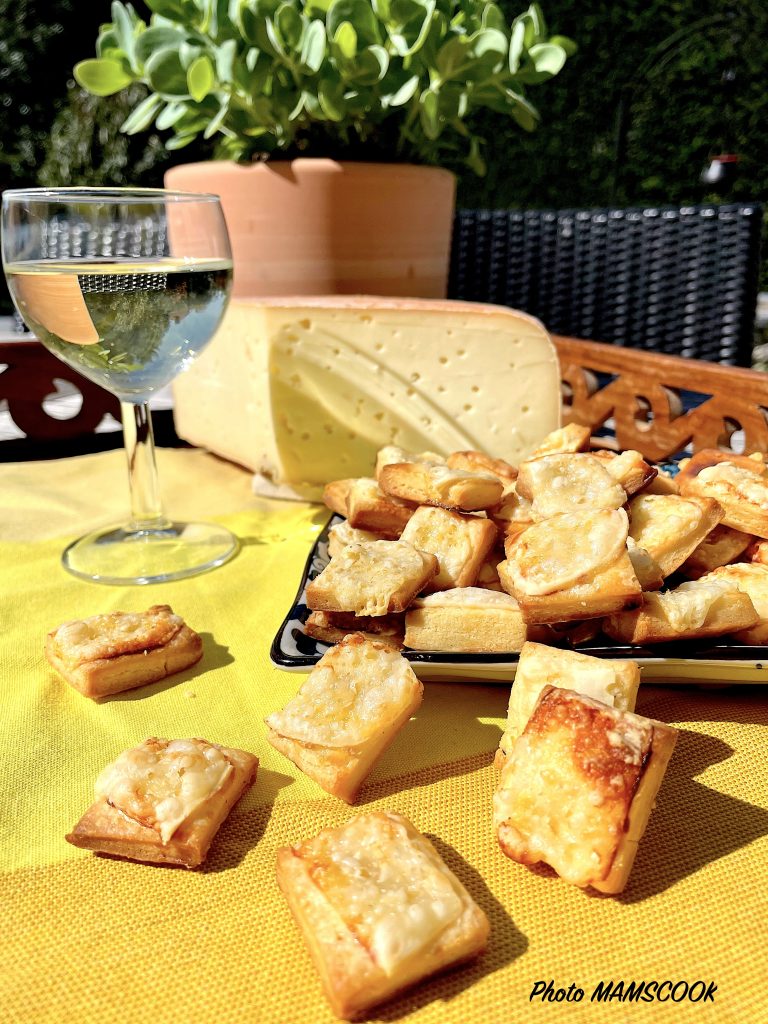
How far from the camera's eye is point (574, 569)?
2.31 feet

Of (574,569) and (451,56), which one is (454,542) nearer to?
(574,569)

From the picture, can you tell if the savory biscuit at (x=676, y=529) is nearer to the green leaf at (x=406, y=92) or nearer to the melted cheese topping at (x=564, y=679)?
the melted cheese topping at (x=564, y=679)

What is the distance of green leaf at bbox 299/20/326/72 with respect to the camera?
48.3 inches

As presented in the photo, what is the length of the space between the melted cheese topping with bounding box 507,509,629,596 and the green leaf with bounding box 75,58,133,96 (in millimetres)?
1146

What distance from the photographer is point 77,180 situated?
6238 millimetres

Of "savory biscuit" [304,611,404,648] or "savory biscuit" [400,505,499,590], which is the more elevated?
"savory biscuit" [400,505,499,590]

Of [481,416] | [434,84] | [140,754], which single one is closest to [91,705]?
[140,754]

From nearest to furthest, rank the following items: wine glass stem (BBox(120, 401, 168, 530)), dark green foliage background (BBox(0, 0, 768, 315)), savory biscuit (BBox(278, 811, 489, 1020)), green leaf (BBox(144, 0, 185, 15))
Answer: savory biscuit (BBox(278, 811, 489, 1020))
wine glass stem (BBox(120, 401, 168, 530))
green leaf (BBox(144, 0, 185, 15))
dark green foliage background (BBox(0, 0, 768, 315))

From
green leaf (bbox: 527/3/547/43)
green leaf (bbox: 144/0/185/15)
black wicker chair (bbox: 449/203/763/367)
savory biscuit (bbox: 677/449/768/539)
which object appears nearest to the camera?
savory biscuit (bbox: 677/449/768/539)

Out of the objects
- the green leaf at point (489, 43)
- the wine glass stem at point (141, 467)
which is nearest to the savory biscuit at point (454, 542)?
the wine glass stem at point (141, 467)

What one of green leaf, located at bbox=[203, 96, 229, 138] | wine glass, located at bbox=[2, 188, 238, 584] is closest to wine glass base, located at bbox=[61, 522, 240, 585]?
wine glass, located at bbox=[2, 188, 238, 584]

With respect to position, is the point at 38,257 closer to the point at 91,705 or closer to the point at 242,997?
the point at 91,705

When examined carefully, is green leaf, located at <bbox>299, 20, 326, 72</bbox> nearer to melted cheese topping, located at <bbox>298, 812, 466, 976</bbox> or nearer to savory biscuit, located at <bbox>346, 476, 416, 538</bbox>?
savory biscuit, located at <bbox>346, 476, 416, 538</bbox>

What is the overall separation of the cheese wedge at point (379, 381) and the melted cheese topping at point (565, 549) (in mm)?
657
